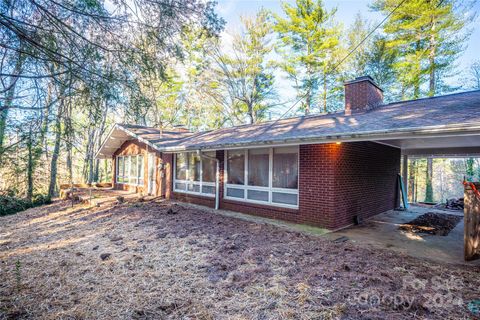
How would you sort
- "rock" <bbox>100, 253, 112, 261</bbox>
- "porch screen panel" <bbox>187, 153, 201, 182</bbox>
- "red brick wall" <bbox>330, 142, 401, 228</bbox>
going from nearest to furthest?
1. "rock" <bbox>100, 253, 112, 261</bbox>
2. "red brick wall" <bbox>330, 142, 401, 228</bbox>
3. "porch screen panel" <bbox>187, 153, 201, 182</bbox>

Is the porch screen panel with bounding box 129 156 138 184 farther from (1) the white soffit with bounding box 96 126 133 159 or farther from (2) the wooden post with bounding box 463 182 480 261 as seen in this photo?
(2) the wooden post with bounding box 463 182 480 261

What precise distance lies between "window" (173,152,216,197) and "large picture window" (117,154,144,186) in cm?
A: 399

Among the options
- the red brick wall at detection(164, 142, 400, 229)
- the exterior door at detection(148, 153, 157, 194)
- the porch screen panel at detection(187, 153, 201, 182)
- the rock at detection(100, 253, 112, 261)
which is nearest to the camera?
the rock at detection(100, 253, 112, 261)

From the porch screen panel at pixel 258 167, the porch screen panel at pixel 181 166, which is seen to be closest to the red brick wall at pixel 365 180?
the porch screen panel at pixel 258 167

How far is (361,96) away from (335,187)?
12.1 feet

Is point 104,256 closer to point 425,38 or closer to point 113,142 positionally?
point 113,142

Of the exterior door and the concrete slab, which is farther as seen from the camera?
the exterior door

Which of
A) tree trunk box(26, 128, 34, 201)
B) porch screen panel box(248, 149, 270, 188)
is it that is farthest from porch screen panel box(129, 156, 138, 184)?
tree trunk box(26, 128, 34, 201)

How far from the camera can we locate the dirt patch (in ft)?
21.8

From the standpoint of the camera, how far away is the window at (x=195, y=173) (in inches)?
391

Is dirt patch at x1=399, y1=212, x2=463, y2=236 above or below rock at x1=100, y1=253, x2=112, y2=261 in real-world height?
above

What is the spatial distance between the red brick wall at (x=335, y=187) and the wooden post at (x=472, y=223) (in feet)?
8.50

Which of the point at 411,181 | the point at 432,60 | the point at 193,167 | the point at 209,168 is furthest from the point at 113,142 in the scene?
the point at 411,181

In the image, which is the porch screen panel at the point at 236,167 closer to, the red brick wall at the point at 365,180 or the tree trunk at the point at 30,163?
the red brick wall at the point at 365,180
